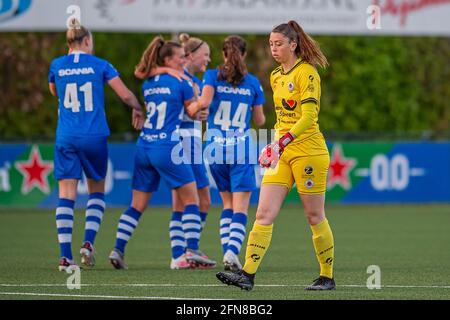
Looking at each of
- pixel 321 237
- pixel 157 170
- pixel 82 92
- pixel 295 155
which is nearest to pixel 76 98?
pixel 82 92

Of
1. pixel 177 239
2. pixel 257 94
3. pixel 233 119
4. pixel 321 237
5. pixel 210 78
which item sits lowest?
pixel 177 239

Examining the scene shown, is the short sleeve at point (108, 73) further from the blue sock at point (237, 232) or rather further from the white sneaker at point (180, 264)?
the white sneaker at point (180, 264)

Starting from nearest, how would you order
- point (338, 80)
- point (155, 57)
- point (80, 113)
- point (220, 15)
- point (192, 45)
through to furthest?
point (80, 113), point (155, 57), point (192, 45), point (220, 15), point (338, 80)

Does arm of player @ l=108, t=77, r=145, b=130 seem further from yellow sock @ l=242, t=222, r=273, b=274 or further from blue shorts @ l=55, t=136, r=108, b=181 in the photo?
yellow sock @ l=242, t=222, r=273, b=274

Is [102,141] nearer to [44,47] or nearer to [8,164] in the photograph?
[8,164]

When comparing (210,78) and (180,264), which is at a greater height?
(210,78)

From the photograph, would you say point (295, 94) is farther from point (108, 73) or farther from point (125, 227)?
point (125, 227)

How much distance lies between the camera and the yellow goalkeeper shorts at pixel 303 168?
9.44m

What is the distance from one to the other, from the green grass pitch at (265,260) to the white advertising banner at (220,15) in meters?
3.54

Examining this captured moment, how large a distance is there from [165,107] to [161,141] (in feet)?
1.09

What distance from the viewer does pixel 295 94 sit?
946 cm

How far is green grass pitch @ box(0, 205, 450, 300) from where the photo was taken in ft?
30.8

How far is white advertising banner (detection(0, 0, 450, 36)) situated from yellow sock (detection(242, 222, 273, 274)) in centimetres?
1245
